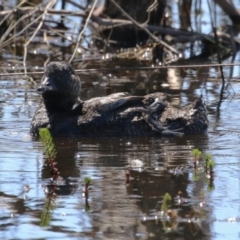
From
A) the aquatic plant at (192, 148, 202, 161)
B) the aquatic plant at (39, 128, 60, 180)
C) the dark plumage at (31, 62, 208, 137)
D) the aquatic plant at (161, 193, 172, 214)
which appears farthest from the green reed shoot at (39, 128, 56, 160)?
the dark plumage at (31, 62, 208, 137)

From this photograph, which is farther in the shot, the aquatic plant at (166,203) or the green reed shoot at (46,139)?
the green reed shoot at (46,139)

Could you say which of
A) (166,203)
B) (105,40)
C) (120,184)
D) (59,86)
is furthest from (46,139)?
(105,40)

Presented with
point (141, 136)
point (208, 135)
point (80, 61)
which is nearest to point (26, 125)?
point (141, 136)

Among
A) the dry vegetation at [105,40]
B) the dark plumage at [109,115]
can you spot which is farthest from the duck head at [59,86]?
the dry vegetation at [105,40]

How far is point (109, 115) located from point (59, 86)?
2.05 ft

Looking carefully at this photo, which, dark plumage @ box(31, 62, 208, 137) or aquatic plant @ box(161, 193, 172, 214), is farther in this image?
dark plumage @ box(31, 62, 208, 137)

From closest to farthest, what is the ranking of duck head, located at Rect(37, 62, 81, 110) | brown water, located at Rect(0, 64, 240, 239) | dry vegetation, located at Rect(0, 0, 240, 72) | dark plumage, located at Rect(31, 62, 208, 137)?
brown water, located at Rect(0, 64, 240, 239)
dark plumage, located at Rect(31, 62, 208, 137)
duck head, located at Rect(37, 62, 81, 110)
dry vegetation, located at Rect(0, 0, 240, 72)

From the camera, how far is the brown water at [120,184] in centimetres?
505

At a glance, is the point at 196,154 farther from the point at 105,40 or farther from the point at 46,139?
the point at 105,40

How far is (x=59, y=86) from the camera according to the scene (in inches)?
320

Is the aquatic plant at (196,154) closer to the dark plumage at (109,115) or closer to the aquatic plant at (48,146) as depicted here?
the aquatic plant at (48,146)

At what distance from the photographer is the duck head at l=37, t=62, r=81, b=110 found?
808 centimetres

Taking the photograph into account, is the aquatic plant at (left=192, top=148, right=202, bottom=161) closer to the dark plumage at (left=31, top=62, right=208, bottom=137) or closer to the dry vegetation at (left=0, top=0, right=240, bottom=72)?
the dark plumage at (left=31, top=62, right=208, bottom=137)

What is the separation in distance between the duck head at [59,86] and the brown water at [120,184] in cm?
39
